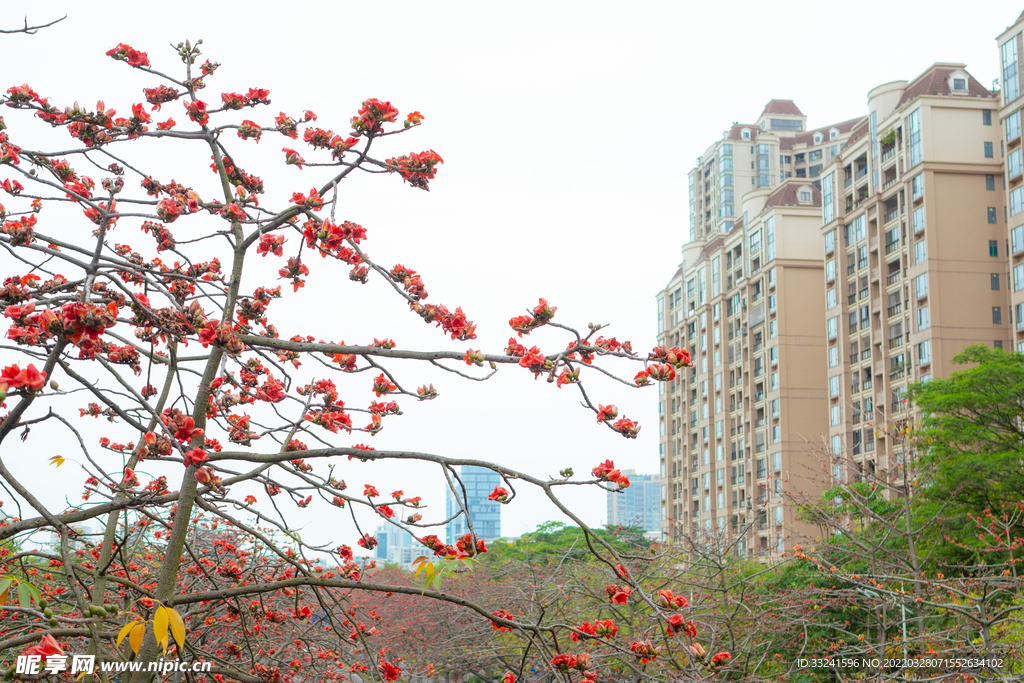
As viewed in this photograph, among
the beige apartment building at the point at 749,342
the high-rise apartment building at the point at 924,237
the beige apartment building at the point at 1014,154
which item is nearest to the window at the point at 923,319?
the high-rise apartment building at the point at 924,237

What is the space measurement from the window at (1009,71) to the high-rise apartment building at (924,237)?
235 centimetres

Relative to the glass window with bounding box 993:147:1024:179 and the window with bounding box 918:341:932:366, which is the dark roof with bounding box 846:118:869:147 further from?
the window with bounding box 918:341:932:366

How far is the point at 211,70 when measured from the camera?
443 cm

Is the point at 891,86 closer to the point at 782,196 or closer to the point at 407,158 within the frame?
the point at 782,196

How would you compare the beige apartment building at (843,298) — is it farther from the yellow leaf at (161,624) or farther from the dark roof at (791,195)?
the yellow leaf at (161,624)

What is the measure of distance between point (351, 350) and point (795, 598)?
11.3m

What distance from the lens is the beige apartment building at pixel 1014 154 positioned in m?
32.8

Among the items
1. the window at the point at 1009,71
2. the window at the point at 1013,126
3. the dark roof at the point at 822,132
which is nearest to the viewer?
the window at the point at 1009,71

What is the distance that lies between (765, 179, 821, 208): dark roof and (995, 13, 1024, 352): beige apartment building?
17638 millimetres

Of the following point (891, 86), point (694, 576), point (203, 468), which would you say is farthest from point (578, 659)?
point (891, 86)

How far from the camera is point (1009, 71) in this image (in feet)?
110

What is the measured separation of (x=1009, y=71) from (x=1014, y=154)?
10.7 feet

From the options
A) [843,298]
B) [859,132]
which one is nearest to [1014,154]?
[843,298]

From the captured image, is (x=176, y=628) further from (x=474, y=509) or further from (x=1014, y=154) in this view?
(x=1014, y=154)
